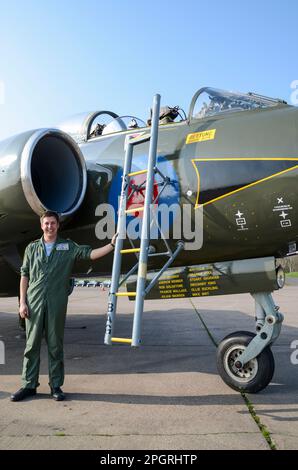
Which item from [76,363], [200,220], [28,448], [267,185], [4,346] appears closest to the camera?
[28,448]

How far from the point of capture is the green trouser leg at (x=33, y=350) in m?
4.17

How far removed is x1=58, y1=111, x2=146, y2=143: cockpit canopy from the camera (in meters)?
6.09

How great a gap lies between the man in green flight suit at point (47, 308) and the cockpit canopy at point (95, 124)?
224 centimetres

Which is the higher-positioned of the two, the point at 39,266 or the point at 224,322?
the point at 39,266

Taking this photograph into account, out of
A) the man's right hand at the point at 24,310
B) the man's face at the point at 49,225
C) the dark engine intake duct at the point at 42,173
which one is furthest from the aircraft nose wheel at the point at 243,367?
the dark engine intake duct at the point at 42,173

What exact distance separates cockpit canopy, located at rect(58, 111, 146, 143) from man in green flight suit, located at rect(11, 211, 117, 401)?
7.34 ft

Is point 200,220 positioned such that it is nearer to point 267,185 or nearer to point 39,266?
point 267,185

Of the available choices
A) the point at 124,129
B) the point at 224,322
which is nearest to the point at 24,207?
the point at 124,129

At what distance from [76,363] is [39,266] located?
2.21 metres

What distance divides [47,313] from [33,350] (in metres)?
0.38
